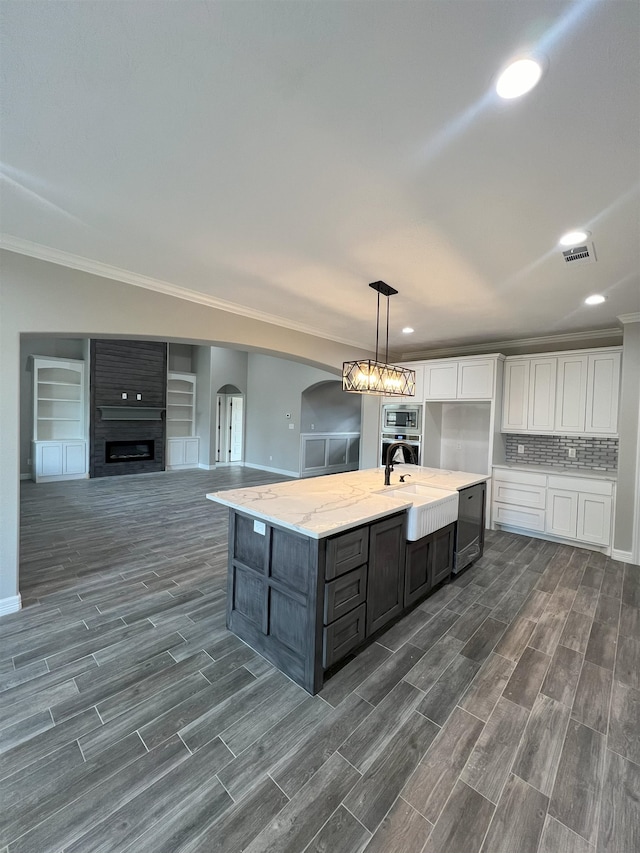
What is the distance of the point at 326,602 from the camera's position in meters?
2.00

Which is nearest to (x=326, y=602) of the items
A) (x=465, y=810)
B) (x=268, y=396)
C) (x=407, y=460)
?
(x=465, y=810)

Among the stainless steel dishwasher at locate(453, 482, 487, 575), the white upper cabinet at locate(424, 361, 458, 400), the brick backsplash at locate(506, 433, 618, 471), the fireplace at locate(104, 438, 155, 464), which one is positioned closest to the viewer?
the stainless steel dishwasher at locate(453, 482, 487, 575)

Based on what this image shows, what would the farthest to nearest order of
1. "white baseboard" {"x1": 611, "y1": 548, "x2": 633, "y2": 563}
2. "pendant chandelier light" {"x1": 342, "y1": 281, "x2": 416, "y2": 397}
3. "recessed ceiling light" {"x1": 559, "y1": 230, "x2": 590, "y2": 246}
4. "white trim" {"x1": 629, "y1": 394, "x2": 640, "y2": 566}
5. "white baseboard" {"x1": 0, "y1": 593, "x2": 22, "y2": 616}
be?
"white baseboard" {"x1": 611, "y1": 548, "x2": 633, "y2": 563} → "white trim" {"x1": 629, "y1": 394, "x2": 640, "y2": 566} → "pendant chandelier light" {"x1": 342, "y1": 281, "x2": 416, "y2": 397} → "white baseboard" {"x1": 0, "y1": 593, "x2": 22, "y2": 616} → "recessed ceiling light" {"x1": 559, "y1": 230, "x2": 590, "y2": 246}

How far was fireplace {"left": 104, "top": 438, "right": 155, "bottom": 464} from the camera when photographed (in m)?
7.80

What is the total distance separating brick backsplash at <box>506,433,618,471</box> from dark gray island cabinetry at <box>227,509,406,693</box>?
343 centimetres

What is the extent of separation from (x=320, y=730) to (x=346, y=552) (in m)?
0.84

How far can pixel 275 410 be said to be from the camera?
29.1 feet

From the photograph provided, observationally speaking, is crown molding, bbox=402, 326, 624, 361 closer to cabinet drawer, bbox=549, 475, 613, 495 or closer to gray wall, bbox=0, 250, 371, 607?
cabinet drawer, bbox=549, 475, 613, 495

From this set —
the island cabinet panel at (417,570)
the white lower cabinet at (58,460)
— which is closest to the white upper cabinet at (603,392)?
the island cabinet panel at (417,570)

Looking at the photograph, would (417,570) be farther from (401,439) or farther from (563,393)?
(563,393)

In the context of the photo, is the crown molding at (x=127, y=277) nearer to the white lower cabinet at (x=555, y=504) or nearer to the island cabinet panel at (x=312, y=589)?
the island cabinet panel at (x=312, y=589)

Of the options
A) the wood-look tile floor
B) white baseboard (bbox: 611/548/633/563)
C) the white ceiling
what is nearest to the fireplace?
the wood-look tile floor

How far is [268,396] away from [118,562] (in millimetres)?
5926

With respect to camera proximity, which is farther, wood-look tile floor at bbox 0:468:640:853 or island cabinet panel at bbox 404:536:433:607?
island cabinet panel at bbox 404:536:433:607
